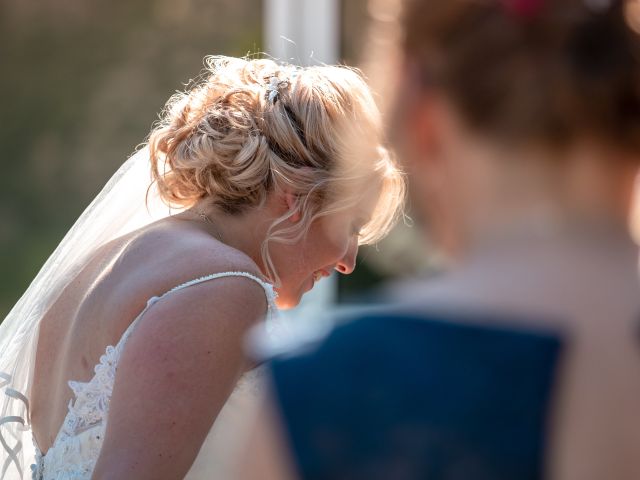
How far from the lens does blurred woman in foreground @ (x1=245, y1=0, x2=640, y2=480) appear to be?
3.68 ft

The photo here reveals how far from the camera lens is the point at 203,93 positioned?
288cm

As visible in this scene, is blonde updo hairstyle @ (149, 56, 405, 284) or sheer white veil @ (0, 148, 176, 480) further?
sheer white veil @ (0, 148, 176, 480)

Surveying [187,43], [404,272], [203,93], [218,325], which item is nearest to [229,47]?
[187,43]

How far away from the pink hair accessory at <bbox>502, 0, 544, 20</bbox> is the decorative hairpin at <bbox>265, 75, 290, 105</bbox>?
165 cm

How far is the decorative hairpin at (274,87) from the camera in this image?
2.77 metres

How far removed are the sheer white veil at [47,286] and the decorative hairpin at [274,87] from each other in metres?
0.49

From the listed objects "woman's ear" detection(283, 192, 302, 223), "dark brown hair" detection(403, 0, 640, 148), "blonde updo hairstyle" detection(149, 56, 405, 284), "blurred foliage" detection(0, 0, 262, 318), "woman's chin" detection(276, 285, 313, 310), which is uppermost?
"dark brown hair" detection(403, 0, 640, 148)

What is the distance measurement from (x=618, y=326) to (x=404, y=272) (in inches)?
20.8

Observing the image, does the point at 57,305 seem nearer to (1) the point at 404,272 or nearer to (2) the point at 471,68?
(1) the point at 404,272

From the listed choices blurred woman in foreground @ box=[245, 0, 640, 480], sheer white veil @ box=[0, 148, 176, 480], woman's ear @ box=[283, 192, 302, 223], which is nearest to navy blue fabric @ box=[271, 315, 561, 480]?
blurred woman in foreground @ box=[245, 0, 640, 480]

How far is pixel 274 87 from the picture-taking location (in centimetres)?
281

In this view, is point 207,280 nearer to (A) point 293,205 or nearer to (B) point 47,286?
(A) point 293,205

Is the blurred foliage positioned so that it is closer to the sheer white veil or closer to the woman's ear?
the sheer white veil

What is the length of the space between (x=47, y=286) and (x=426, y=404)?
81.2 inches
